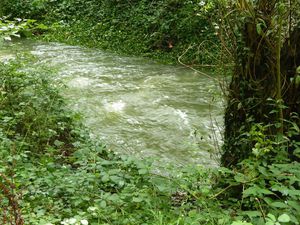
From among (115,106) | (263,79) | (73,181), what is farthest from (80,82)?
(263,79)

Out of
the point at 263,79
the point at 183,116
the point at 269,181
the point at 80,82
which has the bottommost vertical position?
the point at 183,116

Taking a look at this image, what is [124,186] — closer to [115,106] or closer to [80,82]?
[115,106]

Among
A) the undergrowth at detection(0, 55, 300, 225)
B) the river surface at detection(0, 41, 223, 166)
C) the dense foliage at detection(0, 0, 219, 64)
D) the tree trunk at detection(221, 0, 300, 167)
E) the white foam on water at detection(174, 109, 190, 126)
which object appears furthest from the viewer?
the dense foliage at detection(0, 0, 219, 64)

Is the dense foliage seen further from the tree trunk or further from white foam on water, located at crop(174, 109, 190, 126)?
the tree trunk

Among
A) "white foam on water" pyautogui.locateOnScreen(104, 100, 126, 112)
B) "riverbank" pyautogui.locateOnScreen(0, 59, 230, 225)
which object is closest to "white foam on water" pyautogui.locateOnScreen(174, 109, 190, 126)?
"white foam on water" pyautogui.locateOnScreen(104, 100, 126, 112)

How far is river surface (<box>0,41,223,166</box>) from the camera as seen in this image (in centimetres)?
563

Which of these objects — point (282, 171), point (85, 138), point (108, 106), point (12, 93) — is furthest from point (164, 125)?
point (282, 171)

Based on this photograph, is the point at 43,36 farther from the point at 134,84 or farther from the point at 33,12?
the point at 134,84

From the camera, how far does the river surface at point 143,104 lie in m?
5.63

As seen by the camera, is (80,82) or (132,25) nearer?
(80,82)

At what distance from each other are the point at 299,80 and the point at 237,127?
33.3 inches

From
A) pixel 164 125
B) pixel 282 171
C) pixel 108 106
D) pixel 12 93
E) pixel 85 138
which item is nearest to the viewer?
pixel 282 171

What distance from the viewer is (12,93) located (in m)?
5.20

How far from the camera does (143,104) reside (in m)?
7.25
